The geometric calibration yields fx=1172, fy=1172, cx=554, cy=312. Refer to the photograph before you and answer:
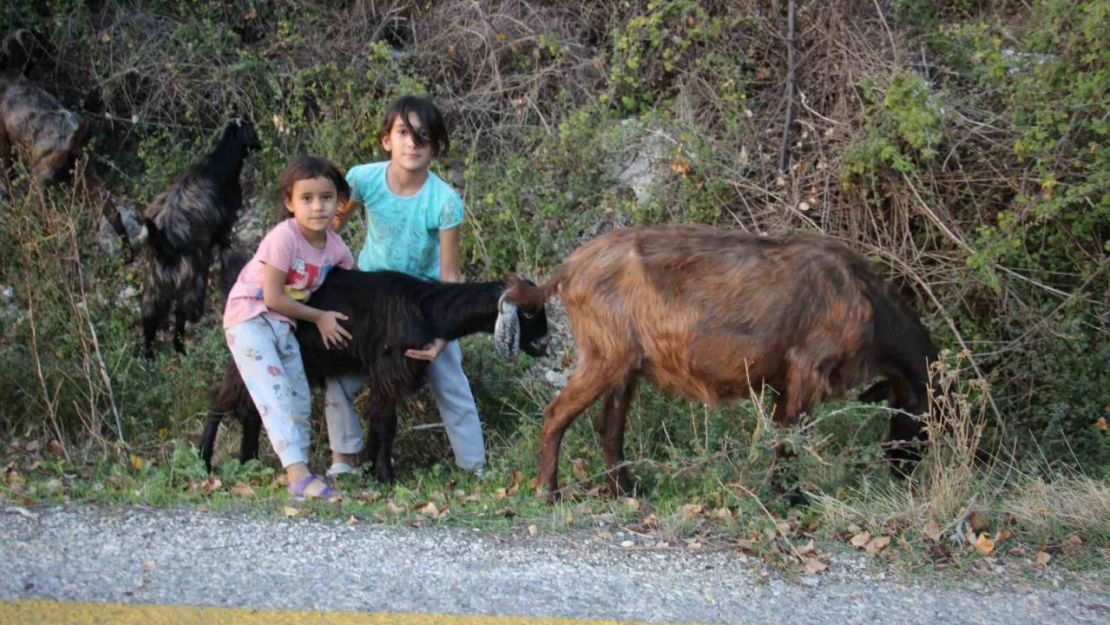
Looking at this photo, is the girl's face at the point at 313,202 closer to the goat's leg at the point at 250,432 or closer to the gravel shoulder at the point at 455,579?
the goat's leg at the point at 250,432

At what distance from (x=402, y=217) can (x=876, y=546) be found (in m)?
2.87

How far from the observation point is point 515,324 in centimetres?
569

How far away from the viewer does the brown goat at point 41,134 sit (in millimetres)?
8359

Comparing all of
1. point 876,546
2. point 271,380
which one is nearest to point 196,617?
point 271,380

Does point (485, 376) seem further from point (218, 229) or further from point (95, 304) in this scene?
point (95, 304)

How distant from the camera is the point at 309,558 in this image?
422 cm

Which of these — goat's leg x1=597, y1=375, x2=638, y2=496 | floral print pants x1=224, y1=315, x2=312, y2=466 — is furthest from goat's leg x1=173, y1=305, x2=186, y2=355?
goat's leg x1=597, y1=375, x2=638, y2=496

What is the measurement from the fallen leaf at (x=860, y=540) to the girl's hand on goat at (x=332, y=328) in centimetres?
255

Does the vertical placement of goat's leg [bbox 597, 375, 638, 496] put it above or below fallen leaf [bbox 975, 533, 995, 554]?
above

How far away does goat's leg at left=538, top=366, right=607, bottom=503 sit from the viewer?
17.5 ft

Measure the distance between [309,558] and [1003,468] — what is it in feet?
12.0

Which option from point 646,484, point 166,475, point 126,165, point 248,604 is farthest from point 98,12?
point 248,604

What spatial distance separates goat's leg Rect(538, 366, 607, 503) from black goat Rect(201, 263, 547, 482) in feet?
1.46

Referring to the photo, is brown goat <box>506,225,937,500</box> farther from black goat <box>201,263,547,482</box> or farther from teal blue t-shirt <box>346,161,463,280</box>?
teal blue t-shirt <box>346,161,463,280</box>
